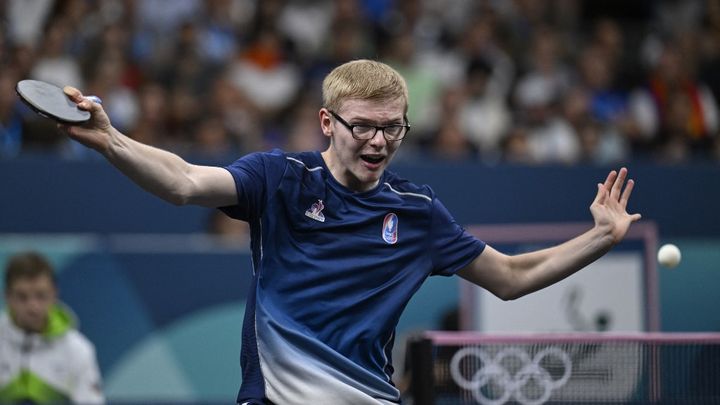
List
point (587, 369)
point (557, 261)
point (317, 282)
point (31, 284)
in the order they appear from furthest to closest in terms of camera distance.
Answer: point (31, 284) < point (587, 369) < point (557, 261) < point (317, 282)

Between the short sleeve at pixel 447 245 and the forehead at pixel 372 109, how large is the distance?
1.55 ft

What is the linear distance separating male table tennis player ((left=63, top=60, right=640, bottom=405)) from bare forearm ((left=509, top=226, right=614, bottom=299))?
47 cm

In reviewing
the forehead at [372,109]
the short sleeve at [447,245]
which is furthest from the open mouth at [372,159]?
the short sleeve at [447,245]

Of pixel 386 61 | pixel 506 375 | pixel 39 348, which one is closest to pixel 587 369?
pixel 506 375

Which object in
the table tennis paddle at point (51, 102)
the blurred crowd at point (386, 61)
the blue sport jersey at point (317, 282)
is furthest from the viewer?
the blurred crowd at point (386, 61)

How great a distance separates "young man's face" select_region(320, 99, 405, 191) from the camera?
15.4 ft

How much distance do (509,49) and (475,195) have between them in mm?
3413

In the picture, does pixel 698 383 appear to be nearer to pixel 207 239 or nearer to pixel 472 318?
pixel 472 318

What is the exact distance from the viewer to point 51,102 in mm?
4129

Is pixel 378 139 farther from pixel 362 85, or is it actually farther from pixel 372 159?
pixel 362 85

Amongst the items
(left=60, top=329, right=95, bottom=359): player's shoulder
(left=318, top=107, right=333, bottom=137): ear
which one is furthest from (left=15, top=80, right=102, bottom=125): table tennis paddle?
(left=60, top=329, right=95, bottom=359): player's shoulder

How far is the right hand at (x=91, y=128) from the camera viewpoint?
4078mm

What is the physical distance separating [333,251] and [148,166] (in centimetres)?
88

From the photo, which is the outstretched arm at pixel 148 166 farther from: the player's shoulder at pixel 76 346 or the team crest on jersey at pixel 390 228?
the player's shoulder at pixel 76 346
